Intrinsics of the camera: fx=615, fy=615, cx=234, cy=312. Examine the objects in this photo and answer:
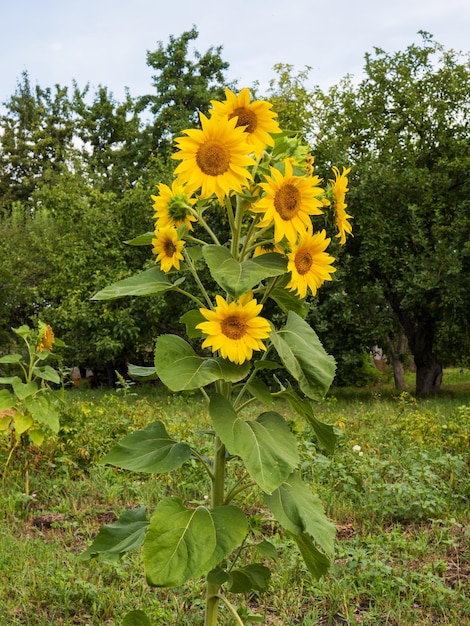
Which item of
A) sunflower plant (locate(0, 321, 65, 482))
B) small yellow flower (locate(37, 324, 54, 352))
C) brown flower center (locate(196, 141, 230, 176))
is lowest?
sunflower plant (locate(0, 321, 65, 482))

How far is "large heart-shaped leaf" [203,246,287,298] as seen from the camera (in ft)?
4.40

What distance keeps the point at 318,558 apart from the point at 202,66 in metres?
23.0

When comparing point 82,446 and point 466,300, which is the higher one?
point 466,300

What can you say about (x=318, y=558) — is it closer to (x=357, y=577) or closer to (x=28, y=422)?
(x=357, y=577)

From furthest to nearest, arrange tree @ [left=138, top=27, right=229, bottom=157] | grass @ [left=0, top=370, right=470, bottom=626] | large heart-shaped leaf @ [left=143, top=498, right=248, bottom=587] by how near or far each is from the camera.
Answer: tree @ [left=138, top=27, right=229, bottom=157] < grass @ [left=0, top=370, right=470, bottom=626] < large heart-shaped leaf @ [left=143, top=498, right=248, bottom=587]

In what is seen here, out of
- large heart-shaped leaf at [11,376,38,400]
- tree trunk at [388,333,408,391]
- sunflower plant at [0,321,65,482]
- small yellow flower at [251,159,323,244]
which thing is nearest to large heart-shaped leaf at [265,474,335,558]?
small yellow flower at [251,159,323,244]

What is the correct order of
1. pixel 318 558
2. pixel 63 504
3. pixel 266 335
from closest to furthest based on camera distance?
pixel 266 335
pixel 318 558
pixel 63 504

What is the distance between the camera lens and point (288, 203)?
4.75 feet

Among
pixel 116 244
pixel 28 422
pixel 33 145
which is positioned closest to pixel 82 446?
pixel 28 422

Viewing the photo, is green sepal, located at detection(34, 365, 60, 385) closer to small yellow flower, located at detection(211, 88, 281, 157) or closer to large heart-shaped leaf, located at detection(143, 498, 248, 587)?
large heart-shaped leaf, located at detection(143, 498, 248, 587)

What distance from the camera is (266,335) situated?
56.5 inches

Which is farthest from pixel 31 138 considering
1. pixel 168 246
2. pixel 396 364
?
pixel 168 246

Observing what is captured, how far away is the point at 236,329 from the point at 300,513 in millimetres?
474

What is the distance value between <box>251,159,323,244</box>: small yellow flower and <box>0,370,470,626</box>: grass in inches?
27.0
